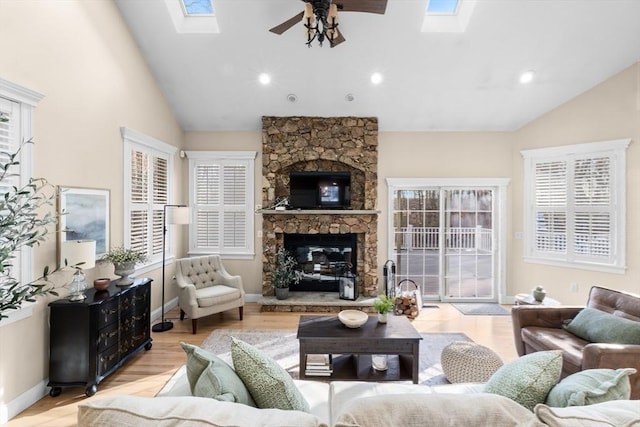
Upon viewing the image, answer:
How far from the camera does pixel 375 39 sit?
14.0 feet

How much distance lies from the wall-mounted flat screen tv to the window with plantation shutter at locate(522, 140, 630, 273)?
308 centimetres

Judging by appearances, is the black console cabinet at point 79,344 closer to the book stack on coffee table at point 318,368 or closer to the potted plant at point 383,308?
the book stack on coffee table at point 318,368

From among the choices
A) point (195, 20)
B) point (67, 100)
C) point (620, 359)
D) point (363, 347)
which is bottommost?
point (363, 347)

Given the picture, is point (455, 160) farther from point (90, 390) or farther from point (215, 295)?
point (90, 390)

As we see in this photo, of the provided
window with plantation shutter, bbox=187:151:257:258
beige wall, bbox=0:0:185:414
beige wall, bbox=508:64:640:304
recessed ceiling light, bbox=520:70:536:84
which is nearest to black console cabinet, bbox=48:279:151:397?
beige wall, bbox=0:0:185:414

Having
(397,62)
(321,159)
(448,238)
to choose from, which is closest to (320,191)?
(321,159)

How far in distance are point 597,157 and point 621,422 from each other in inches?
196

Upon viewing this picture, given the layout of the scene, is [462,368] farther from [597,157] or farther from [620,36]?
[620,36]

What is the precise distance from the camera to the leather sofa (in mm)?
2449

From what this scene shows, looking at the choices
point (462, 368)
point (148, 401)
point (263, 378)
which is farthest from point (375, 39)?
point (148, 401)

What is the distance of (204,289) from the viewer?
16.0 feet

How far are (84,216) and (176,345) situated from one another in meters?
1.83

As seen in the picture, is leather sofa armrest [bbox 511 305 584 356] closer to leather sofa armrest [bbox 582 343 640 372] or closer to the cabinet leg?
leather sofa armrest [bbox 582 343 640 372]

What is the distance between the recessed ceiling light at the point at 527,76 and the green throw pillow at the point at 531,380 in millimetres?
4352
